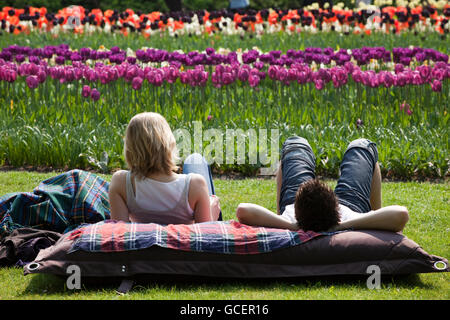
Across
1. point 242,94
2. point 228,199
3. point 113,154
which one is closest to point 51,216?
point 228,199

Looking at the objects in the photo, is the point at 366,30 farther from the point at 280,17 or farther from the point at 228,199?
the point at 228,199

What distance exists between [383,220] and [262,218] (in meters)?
0.67

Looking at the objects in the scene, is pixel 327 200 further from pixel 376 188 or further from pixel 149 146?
pixel 149 146

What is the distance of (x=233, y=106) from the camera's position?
328 inches

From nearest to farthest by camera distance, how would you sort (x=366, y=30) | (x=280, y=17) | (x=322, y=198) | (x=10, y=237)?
(x=322, y=198) < (x=10, y=237) < (x=366, y=30) < (x=280, y=17)

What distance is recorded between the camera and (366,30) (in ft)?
43.6

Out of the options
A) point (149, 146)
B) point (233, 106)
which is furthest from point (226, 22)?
point (149, 146)

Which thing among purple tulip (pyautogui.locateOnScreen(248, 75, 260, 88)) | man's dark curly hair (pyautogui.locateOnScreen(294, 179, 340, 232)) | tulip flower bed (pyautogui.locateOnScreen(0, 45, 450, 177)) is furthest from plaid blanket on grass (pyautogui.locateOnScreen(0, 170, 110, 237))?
purple tulip (pyautogui.locateOnScreen(248, 75, 260, 88))

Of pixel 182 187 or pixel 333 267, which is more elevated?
pixel 182 187

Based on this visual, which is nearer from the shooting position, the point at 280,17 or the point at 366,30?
the point at 366,30

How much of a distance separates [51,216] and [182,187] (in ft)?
3.68

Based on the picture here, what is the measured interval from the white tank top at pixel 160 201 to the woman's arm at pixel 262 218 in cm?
32

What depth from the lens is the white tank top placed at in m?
4.37

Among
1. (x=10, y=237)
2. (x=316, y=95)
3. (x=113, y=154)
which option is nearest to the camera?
(x=10, y=237)
